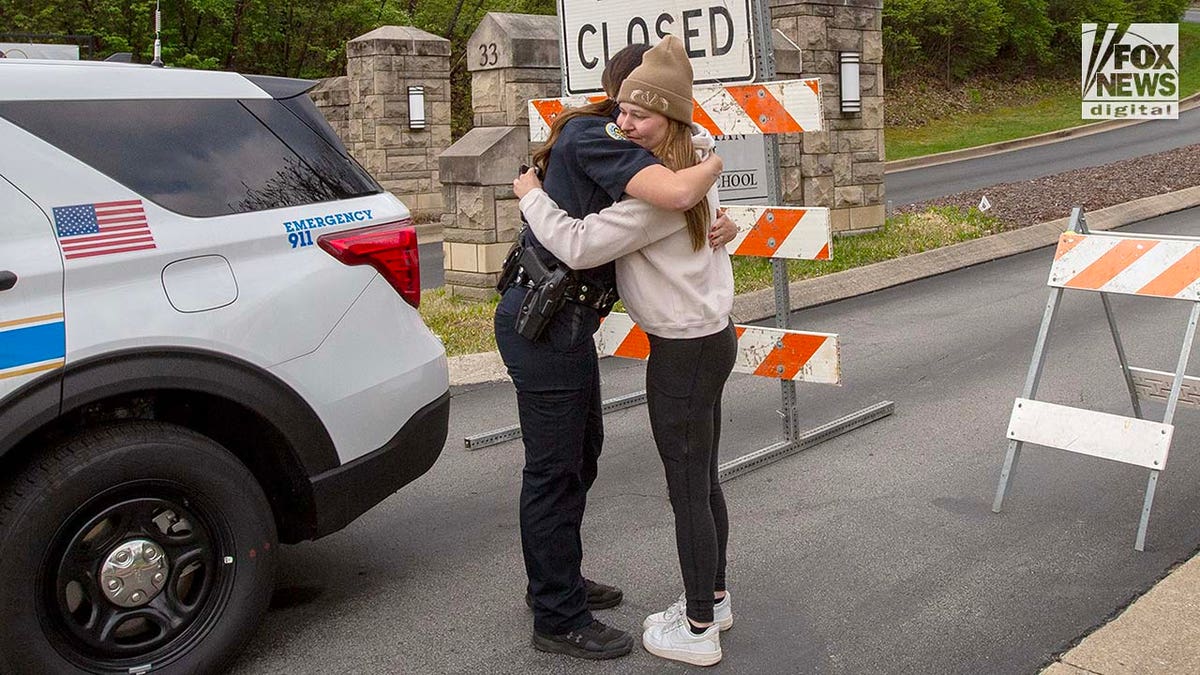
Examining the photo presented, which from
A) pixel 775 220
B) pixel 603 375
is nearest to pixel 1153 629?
pixel 775 220

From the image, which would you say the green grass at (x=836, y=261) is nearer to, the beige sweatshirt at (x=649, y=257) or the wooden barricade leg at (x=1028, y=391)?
the wooden barricade leg at (x=1028, y=391)

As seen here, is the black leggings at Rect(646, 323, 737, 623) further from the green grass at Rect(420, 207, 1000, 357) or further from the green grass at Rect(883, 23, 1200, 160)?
the green grass at Rect(883, 23, 1200, 160)

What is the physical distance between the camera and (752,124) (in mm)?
5773

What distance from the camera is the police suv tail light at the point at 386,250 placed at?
404 centimetres

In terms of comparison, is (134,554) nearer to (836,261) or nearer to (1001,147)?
(836,261)

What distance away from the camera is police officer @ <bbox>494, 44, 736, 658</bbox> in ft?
12.0

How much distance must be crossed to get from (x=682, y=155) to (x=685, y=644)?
1.61 m

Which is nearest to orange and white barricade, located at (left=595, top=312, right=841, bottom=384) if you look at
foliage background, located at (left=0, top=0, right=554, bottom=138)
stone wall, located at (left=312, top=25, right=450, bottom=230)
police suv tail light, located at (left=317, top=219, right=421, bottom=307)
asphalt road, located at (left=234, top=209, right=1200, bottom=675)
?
asphalt road, located at (left=234, top=209, right=1200, bottom=675)

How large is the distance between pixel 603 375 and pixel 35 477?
510 cm

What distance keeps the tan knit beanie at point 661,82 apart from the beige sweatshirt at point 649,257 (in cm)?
30

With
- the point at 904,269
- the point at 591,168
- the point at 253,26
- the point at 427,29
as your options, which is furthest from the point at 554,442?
the point at 427,29

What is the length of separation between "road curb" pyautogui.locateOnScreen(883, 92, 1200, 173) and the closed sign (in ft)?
56.2

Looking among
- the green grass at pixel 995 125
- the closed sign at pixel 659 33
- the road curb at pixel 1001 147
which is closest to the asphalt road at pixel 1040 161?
the road curb at pixel 1001 147

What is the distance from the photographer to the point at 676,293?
12.3ft
